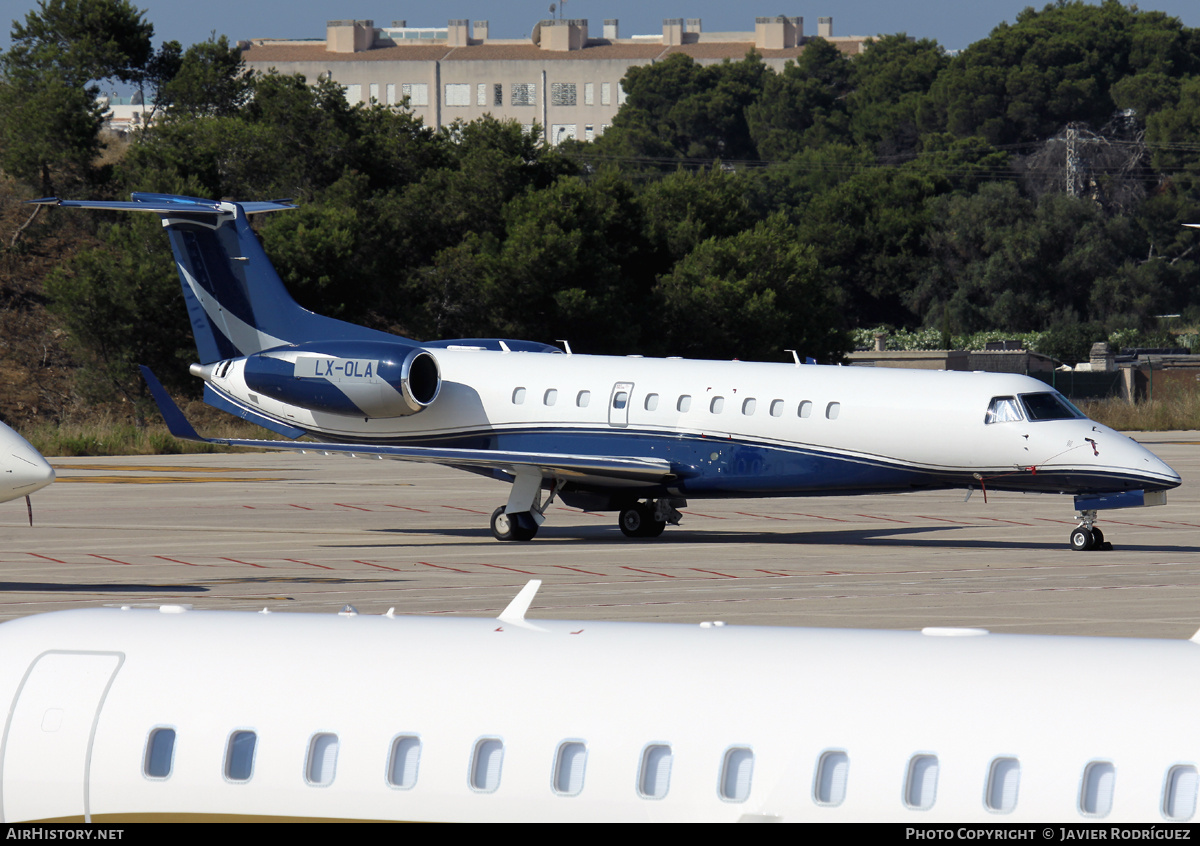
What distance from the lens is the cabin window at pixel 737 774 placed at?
15.4ft

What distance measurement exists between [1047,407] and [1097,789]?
19.4 m

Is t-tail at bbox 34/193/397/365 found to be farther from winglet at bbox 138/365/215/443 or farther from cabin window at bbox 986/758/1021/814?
cabin window at bbox 986/758/1021/814

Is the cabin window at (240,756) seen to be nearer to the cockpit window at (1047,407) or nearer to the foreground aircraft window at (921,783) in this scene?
the foreground aircraft window at (921,783)

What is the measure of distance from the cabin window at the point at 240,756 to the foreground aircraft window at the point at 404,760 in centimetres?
49

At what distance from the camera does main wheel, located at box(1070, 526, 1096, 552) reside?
928 inches

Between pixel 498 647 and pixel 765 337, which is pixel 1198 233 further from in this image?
pixel 498 647

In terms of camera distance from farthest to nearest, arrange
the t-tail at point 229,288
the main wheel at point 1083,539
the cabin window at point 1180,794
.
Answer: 1. the t-tail at point 229,288
2. the main wheel at point 1083,539
3. the cabin window at point 1180,794

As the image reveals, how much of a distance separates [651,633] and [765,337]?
5649 centimetres

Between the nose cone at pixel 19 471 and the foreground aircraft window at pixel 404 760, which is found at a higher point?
the foreground aircraft window at pixel 404 760

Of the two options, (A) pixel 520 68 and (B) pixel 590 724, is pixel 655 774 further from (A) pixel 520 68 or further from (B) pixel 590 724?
(A) pixel 520 68

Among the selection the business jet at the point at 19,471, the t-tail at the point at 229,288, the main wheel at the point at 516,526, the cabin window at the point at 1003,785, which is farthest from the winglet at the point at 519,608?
the t-tail at the point at 229,288

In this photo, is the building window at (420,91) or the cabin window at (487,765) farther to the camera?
the building window at (420,91)

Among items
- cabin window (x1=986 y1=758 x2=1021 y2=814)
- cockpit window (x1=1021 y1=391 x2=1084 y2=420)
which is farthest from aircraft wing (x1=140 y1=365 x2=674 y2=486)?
cabin window (x1=986 y1=758 x2=1021 y2=814)

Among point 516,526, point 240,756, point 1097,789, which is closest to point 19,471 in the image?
point 516,526
